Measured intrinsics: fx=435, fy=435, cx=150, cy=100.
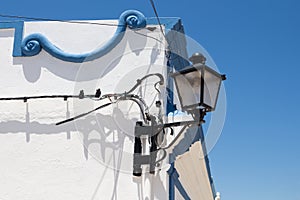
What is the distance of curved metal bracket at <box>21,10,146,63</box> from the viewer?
4145mm

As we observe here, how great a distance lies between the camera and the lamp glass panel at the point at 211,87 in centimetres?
318

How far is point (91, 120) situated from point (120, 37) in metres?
0.85

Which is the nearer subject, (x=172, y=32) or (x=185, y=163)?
(x=172, y=32)

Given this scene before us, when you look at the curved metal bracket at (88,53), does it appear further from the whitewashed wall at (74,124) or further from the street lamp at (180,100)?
the street lamp at (180,100)

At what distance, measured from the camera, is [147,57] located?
4.11 metres

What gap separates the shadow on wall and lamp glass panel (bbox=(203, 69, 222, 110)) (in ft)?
3.66

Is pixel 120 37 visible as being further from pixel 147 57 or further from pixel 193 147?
pixel 193 147

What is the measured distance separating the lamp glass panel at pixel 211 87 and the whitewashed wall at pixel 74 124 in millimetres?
811

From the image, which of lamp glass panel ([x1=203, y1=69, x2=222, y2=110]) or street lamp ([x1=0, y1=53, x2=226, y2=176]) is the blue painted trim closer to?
street lamp ([x1=0, y1=53, x2=226, y2=176])

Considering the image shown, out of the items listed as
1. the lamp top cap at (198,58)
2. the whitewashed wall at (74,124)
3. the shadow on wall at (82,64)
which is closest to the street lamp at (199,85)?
the lamp top cap at (198,58)

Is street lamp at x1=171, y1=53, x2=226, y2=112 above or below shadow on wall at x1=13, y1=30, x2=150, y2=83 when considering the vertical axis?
below

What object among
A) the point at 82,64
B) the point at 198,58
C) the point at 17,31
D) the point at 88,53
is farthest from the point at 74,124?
the point at 198,58

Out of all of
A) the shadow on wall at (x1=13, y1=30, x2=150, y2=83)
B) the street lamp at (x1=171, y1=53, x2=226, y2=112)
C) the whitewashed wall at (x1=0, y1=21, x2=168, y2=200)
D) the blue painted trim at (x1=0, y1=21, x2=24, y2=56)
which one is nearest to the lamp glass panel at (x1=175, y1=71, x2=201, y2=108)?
the street lamp at (x1=171, y1=53, x2=226, y2=112)

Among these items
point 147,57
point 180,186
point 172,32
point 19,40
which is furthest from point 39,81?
point 180,186
